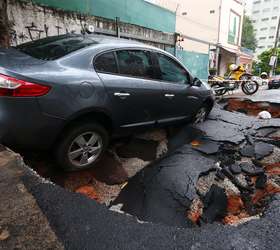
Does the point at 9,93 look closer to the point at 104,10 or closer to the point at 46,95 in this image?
the point at 46,95

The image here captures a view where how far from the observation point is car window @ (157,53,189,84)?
3.92m

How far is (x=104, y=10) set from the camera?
8898 mm

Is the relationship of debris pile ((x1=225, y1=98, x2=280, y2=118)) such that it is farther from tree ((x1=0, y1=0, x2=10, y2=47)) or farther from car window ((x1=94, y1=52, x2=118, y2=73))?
tree ((x1=0, y1=0, x2=10, y2=47))

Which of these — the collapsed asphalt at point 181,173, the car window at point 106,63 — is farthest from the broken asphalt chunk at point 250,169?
the car window at point 106,63

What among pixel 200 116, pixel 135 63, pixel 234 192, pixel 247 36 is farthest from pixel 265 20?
pixel 234 192

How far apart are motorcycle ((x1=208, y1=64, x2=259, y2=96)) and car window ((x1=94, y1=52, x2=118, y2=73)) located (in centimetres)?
801

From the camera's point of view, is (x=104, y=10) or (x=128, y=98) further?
(x=104, y=10)

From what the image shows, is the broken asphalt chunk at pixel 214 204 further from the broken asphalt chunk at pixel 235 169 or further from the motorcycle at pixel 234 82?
the motorcycle at pixel 234 82

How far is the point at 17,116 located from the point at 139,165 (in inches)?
72.6

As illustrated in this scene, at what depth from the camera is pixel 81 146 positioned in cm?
296

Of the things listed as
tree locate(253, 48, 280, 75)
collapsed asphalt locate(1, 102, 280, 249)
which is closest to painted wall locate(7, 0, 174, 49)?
collapsed asphalt locate(1, 102, 280, 249)

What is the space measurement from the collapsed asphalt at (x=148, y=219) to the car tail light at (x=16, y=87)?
2.62 ft

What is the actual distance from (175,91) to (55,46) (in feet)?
6.50

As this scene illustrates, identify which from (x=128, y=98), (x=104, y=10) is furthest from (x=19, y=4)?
(x=128, y=98)
